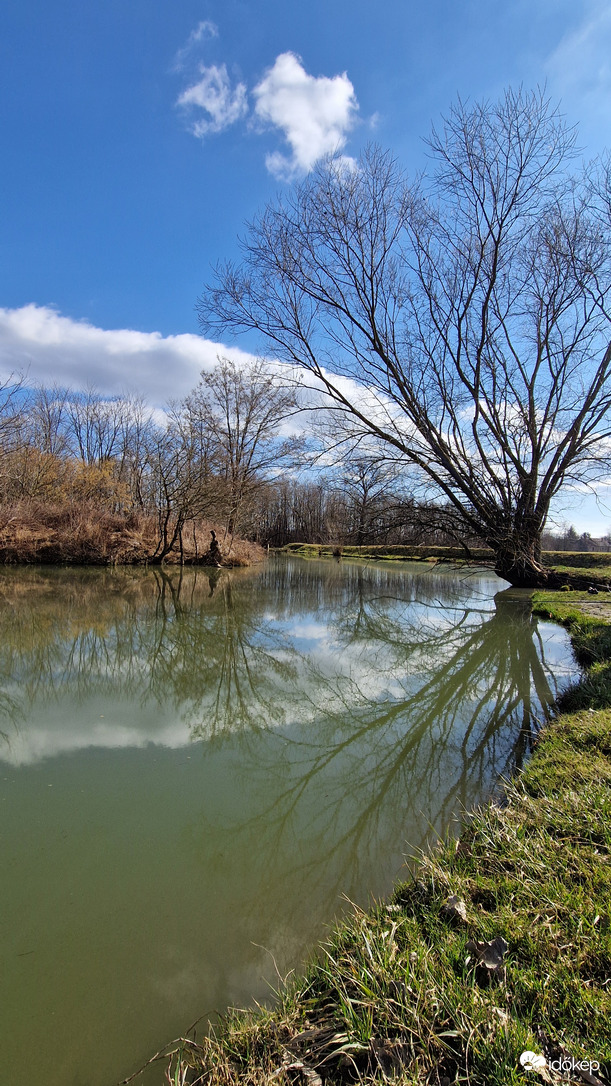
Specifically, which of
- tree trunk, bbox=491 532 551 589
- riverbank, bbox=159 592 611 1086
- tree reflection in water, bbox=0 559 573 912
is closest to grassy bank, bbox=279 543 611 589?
tree trunk, bbox=491 532 551 589

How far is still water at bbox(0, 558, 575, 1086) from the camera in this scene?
1.88m

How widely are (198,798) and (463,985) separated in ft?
7.37

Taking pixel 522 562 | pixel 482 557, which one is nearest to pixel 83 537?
pixel 482 557

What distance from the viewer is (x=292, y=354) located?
36.5 feet

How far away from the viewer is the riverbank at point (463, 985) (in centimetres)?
132

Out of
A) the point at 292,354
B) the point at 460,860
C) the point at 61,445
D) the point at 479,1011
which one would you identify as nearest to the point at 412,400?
the point at 292,354

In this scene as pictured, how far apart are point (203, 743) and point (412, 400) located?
30.8 ft

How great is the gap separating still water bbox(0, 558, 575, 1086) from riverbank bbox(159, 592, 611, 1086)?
0.25 m

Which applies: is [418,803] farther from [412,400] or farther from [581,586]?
[581,586]

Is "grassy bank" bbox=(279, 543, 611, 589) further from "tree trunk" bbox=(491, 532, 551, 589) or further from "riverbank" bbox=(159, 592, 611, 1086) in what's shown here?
"riverbank" bbox=(159, 592, 611, 1086)

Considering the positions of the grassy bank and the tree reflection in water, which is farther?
the grassy bank

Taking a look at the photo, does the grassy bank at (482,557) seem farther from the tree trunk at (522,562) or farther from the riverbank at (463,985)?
the riverbank at (463,985)

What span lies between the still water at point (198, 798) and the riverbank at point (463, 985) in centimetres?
25

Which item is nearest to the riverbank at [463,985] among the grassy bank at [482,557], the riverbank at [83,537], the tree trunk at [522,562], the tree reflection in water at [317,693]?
the tree reflection in water at [317,693]
